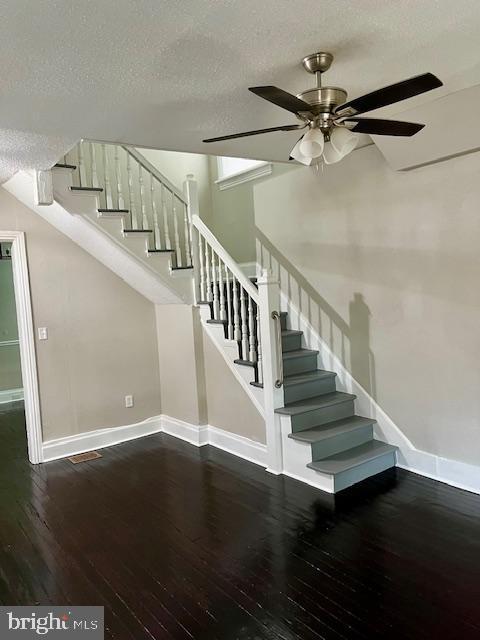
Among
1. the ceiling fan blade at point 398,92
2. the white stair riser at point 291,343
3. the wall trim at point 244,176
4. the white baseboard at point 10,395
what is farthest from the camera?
the white baseboard at point 10,395

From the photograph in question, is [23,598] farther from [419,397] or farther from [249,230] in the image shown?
[249,230]

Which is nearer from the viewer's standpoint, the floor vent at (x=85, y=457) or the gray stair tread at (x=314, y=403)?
the gray stair tread at (x=314, y=403)

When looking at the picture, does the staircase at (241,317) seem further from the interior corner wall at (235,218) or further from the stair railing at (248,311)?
the interior corner wall at (235,218)

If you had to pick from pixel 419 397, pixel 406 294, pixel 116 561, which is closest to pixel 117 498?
pixel 116 561

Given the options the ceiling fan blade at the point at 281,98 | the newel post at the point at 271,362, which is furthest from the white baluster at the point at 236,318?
the ceiling fan blade at the point at 281,98

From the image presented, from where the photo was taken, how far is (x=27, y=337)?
14.8ft

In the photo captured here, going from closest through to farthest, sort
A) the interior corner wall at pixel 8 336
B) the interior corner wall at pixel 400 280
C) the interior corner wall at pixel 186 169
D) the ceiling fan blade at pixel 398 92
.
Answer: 1. the ceiling fan blade at pixel 398 92
2. the interior corner wall at pixel 400 280
3. the interior corner wall at pixel 186 169
4. the interior corner wall at pixel 8 336

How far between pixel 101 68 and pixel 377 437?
11.3 feet

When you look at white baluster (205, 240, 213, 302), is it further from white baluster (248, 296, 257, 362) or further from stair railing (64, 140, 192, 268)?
white baluster (248, 296, 257, 362)

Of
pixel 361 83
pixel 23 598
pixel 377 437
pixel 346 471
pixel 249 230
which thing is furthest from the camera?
pixel 249 230

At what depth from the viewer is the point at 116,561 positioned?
281 centimetres

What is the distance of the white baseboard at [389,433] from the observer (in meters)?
3.54

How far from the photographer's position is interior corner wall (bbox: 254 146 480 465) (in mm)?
3459

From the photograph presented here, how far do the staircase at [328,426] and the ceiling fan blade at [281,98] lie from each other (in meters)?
2.42
